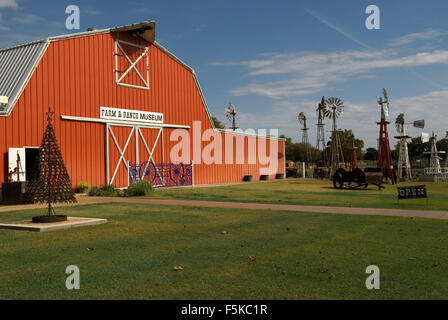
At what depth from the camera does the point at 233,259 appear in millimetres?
7047

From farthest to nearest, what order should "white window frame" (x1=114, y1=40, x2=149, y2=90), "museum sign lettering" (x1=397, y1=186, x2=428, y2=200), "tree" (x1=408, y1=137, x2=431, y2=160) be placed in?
"tree" (x1=408, y1=137, x2=431, y2=160) < "white window frame" (x1=114, y1=40, x2=149, y2=90) < "museum sign lettering" (x1=397, y1=186, x2=428, y2=200)

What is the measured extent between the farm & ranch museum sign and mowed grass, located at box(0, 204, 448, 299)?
13.2 meters

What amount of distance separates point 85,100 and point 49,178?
493 inches

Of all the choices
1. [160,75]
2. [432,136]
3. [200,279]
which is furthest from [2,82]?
[432,136]

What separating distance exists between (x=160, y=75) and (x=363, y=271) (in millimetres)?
23498

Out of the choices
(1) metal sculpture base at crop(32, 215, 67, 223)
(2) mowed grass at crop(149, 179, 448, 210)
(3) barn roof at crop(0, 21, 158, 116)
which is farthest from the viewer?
(3) barn roof at crop(0, 21, 158, 116)

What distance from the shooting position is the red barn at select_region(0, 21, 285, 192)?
2020 cm

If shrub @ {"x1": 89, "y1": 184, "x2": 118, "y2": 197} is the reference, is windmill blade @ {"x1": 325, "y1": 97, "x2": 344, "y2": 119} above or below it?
above

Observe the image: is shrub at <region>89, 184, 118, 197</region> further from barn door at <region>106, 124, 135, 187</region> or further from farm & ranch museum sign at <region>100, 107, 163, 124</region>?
farm & ranch museum sign at <region>100, 107, 163, 124</region>

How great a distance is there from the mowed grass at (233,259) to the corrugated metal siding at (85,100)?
10661 mm

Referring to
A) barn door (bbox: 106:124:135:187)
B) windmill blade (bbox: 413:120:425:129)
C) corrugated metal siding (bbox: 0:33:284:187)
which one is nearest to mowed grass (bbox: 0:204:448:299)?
corrugated metal siding (bbox: 0:33:284:187)

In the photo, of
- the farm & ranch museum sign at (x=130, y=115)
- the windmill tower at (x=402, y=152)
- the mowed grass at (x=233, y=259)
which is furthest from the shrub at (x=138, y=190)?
the windmill tower at (x=402, y=152)

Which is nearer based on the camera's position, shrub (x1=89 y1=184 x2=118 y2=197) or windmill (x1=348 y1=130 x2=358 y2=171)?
shrub (x1=89 y1=184 x2=118 y2=197)

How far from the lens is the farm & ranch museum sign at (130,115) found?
2398 cm
